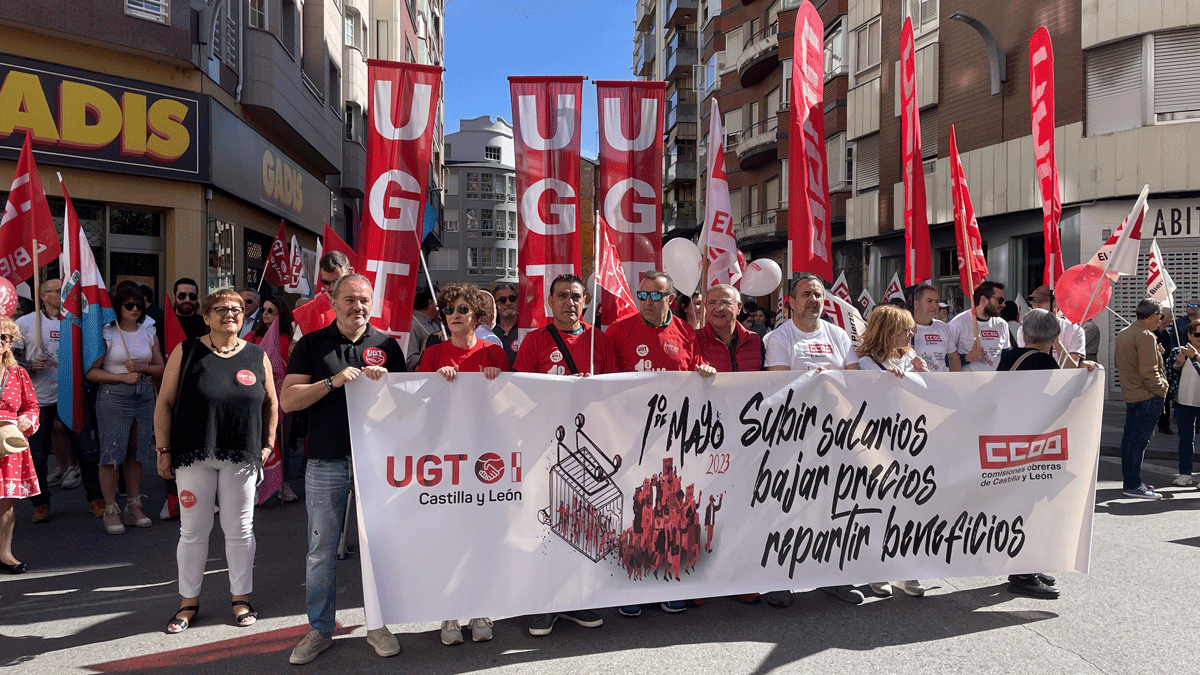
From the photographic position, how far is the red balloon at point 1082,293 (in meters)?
6.25

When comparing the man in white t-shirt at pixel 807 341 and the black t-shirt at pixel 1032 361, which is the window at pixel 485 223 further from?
the black t-shirt at pixel 1032 361

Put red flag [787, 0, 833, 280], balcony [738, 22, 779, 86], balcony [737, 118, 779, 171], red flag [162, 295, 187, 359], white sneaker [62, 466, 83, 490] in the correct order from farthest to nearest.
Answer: balcony [737, 118, 779, 171], balcony [738, 22, 779, 86], white sneaker [62, 466, 83, 490], red flag [162, 295, 187, 359], red flag [787, 0, 833, 280]

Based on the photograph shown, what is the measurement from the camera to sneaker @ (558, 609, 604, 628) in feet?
14.8

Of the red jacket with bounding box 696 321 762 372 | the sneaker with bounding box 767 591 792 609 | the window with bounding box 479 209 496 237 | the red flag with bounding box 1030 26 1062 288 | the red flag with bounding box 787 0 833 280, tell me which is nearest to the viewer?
the sneaker with bounding box 767 591 792 609

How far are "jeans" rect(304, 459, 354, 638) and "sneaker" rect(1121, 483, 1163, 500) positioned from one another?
7111 mm

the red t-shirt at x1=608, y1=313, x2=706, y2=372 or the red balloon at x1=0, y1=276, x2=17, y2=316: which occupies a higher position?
the red balloon at x1=0, y1=276, x2=17, y2=316

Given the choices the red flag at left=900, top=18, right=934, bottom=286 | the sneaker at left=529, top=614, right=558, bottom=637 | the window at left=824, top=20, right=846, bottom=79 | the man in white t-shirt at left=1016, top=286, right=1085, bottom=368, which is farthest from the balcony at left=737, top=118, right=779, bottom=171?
the sneaker at left=529, top=614, right=558, bottom=637

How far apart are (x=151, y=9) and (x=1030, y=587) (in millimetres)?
13651

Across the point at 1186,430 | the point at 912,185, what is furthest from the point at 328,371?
the point at 1186,430

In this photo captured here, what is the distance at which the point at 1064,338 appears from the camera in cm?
774

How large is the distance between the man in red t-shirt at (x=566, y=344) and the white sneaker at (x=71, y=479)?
5.83m

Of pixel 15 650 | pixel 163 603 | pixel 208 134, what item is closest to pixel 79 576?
pixel 163 603

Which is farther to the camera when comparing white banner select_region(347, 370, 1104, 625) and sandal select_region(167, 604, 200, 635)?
sandal select_region(167, 604, 200, 635)

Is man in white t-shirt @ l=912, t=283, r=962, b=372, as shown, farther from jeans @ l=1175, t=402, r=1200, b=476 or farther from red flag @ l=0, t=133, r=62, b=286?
red flag @ l=0, t=133, r=62, b=286
